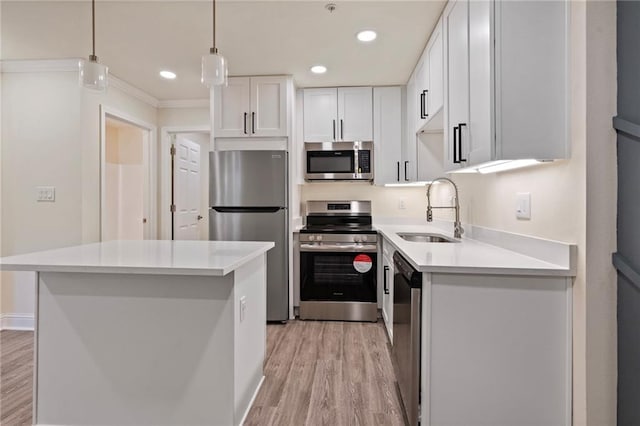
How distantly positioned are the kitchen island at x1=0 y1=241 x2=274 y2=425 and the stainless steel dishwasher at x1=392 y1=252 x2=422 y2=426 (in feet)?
2.59

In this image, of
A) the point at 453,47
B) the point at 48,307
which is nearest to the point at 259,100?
the point at 453,47

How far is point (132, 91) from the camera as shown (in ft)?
12.1

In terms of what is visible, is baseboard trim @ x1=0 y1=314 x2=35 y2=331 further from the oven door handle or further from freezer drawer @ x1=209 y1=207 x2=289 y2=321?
the oven door handle

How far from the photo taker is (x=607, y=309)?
1.30m

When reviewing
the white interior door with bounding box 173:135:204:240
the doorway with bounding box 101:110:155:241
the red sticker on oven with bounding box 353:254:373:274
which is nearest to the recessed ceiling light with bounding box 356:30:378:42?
the red sticker on oven with bounding box 353:254:373:274

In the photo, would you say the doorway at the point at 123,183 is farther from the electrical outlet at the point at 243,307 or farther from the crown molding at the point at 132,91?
the electrical outlet at the point at 243,307

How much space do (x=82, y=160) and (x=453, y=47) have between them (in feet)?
10.3

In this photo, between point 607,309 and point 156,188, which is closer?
point 607,309

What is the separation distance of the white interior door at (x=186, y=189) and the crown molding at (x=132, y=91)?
49 centimetres

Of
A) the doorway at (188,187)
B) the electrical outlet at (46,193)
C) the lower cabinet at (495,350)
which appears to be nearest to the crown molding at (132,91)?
the doorway at (188,187)

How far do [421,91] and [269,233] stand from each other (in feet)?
6.13

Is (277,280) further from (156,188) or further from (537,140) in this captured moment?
(537,140)

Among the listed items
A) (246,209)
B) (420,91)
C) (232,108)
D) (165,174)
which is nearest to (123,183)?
(165,174)

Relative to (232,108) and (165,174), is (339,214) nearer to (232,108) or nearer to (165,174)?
(232,108)
